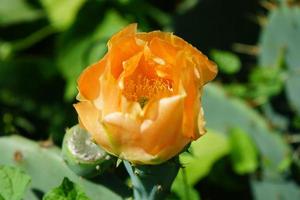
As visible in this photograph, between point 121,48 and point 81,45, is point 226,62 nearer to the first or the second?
point 81,45

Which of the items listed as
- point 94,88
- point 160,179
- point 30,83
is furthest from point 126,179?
point 30,83

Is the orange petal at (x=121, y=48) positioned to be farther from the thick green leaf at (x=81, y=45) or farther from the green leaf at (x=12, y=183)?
the thick green leaf at (x=81, y=45)

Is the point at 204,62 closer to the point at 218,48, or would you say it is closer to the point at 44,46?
the point at 218,48

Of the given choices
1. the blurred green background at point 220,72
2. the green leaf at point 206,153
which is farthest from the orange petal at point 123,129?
the green leaf at point 206,153

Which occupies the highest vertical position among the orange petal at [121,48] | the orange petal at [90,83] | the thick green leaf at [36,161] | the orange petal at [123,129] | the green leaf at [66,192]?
the orange petal at [121,48]

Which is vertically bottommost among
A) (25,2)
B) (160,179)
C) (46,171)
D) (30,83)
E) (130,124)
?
(30,83)

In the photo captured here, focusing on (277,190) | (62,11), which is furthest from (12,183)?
(62,11)
